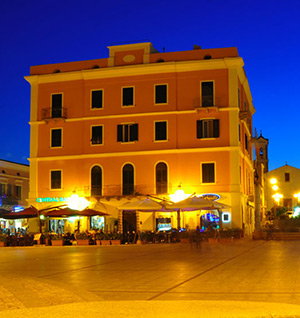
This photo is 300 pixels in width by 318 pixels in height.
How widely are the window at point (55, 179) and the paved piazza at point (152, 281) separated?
846 inches

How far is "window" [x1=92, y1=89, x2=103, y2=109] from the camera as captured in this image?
133 ft

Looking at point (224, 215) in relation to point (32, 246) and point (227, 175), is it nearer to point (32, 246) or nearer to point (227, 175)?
point (227, 175)

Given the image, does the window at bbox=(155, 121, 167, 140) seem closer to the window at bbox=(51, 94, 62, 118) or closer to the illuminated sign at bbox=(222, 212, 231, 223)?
the illuminated sign at bbox=(222, 212, 231, 223)

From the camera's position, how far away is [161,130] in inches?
1537

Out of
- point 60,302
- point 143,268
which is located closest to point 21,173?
point 143,268

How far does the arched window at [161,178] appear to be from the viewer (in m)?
38.5

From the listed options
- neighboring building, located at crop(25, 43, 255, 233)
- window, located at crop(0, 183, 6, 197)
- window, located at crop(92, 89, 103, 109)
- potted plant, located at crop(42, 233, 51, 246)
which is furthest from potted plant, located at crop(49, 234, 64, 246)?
window, located at crop(0, 183, 6, 197)

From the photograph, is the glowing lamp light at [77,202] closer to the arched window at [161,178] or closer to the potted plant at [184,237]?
the arched window at [161,178]

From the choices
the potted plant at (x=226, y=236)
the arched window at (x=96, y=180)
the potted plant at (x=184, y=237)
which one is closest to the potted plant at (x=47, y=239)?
the arched window at (x=96, y=180)

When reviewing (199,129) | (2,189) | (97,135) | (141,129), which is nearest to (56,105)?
(97,135)

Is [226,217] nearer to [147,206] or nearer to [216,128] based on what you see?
[216,128]

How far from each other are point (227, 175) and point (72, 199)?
11.0 m

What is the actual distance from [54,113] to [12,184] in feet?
51.7

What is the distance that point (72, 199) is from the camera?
37062mm
